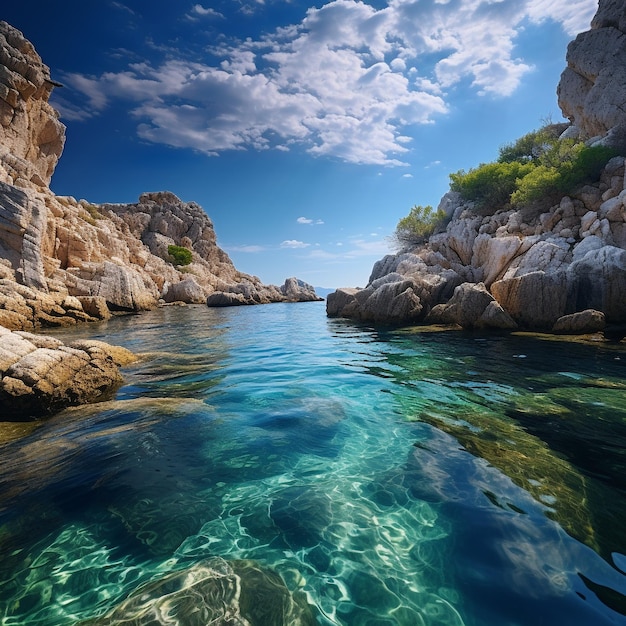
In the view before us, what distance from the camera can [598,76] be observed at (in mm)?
31953

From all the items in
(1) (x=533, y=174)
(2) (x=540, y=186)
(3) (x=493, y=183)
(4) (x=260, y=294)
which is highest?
(3) (x=493, y=183)

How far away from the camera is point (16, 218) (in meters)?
22.6

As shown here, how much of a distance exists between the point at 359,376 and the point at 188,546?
6285mm

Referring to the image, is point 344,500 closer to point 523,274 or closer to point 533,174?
point 523,274

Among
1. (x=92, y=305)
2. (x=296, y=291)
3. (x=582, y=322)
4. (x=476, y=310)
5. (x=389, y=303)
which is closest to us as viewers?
(x=582, y=322)

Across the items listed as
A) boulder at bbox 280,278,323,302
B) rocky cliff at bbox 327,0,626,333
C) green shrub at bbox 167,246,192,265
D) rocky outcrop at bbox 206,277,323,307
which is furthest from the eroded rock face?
boulder at bbox 280,278,323,302

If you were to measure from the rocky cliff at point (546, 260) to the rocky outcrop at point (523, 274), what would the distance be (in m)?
0.04

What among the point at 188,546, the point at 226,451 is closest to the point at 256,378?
the point at 226,451

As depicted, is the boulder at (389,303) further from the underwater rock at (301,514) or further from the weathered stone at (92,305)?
the weathered stone at (92,305)

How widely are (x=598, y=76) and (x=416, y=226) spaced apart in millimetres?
20553

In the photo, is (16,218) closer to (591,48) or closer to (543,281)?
(543,281)

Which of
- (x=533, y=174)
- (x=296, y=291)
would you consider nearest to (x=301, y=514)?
(x=533, y=174)

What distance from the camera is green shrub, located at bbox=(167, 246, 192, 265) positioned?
65.4m

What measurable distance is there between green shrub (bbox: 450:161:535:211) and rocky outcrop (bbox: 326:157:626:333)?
9.11ft
